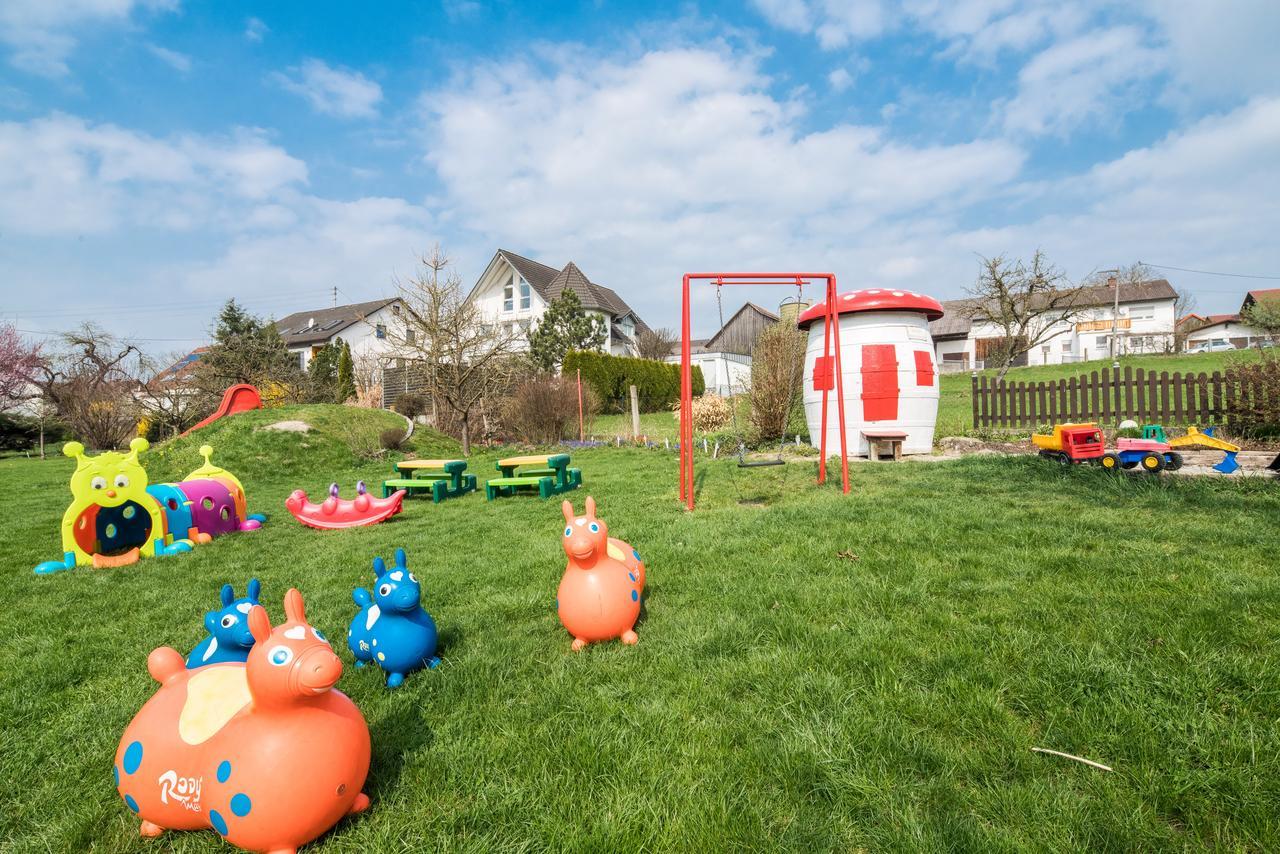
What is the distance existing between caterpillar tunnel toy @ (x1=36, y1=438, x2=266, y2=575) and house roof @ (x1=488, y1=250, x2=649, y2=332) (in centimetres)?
2755

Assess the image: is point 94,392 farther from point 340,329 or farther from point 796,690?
point 796,690

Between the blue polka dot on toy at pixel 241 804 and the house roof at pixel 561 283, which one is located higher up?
the house roof at pixel 561 283

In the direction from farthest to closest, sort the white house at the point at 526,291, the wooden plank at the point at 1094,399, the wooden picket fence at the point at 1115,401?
the white house at the point at 526,291 < the wooden plank at the point at 1094,399 < the wooden picket fence at the point at 1115,401

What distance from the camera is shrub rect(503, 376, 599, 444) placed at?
1678cm

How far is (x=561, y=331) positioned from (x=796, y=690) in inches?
1146

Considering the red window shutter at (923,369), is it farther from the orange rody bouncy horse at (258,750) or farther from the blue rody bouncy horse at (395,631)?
the orange rody bouncy horse at (258,750)

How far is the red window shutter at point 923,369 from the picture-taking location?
9.81m

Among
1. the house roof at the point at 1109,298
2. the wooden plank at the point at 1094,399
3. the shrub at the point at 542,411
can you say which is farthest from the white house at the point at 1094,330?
the shrub at the point at 542,411

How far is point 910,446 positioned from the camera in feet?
33.6

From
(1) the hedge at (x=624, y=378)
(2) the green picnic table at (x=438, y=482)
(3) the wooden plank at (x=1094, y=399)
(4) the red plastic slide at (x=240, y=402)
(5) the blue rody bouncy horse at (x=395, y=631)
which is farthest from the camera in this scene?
(1) the hedge at (x=624, y=378)

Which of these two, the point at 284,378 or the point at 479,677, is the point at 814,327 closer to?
the point at 479,677

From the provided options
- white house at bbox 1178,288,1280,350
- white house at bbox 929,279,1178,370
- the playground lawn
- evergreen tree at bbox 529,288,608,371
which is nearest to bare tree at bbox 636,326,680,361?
evergreen tree at bbox 529,288,608,371

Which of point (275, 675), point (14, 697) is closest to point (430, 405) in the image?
point (14, 697)

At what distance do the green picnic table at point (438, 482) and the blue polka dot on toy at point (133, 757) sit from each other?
714 cm
